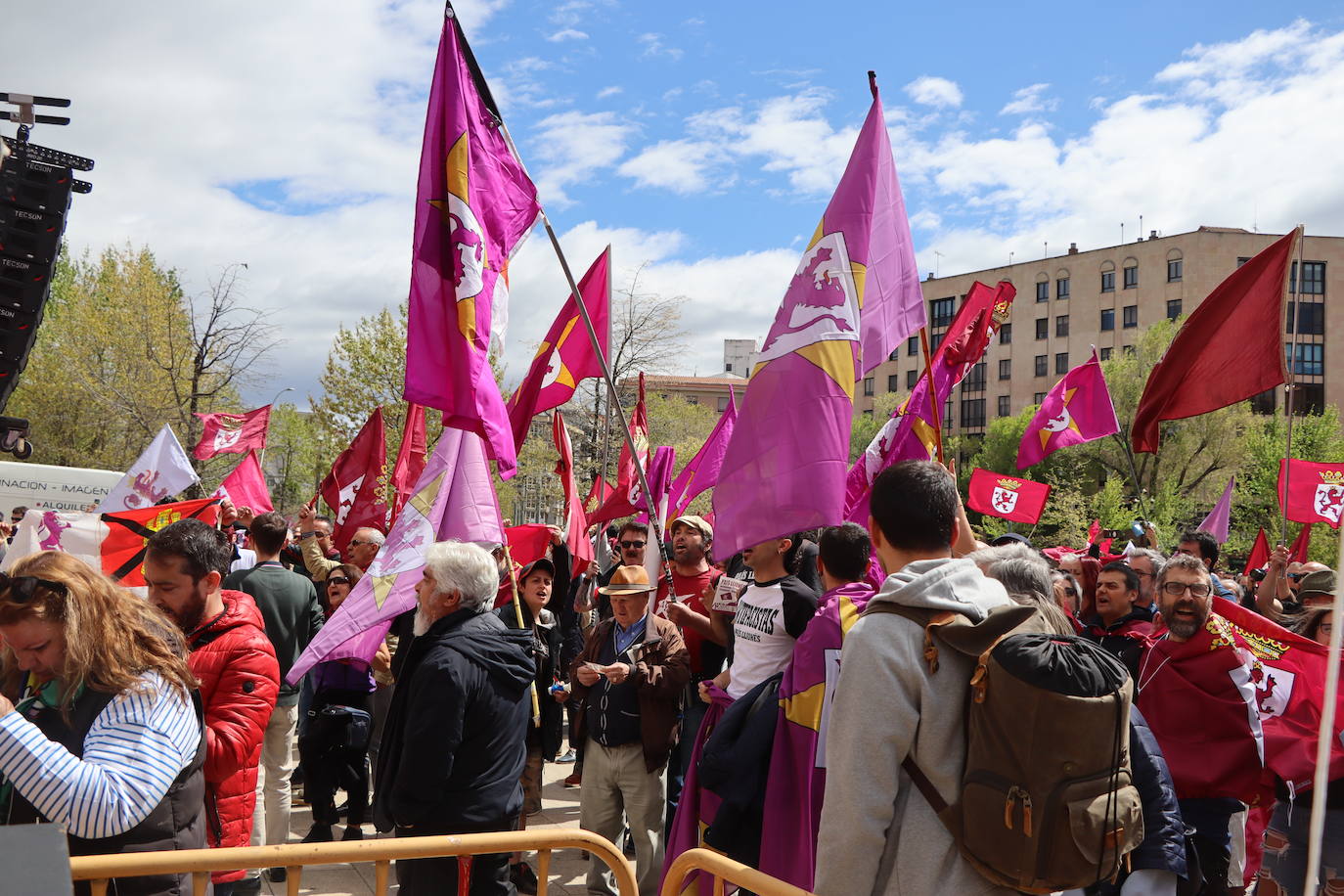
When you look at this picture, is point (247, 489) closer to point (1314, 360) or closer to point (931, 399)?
point (931, 399)

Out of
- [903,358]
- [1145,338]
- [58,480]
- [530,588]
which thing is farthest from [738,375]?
[530,588]

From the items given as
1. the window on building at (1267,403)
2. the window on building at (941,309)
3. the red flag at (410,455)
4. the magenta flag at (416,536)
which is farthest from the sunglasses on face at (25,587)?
the window on building at (941,309)

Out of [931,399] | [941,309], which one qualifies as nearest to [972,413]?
[941,309]

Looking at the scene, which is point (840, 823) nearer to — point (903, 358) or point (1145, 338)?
point (1145, 338)

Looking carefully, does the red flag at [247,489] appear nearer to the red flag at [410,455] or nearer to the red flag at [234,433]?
the red flag at [410,455]

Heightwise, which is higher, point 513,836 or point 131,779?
point 131,779

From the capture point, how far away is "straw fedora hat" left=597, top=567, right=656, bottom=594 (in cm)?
631

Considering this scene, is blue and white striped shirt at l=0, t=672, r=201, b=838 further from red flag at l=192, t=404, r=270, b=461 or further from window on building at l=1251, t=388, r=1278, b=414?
window on building at l=1251, t=388, r=1278, b=414

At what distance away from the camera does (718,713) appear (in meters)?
4.99

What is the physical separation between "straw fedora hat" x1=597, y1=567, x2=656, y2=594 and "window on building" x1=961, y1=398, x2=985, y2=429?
7582cm

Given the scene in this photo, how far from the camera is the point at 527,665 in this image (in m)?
4.64

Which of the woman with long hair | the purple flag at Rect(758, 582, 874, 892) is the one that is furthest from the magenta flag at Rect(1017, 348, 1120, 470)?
the purple flag at Rect(758, 582, 874, 892)

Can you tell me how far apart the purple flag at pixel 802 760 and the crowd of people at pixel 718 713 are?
1 cm

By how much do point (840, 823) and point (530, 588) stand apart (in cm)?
539
